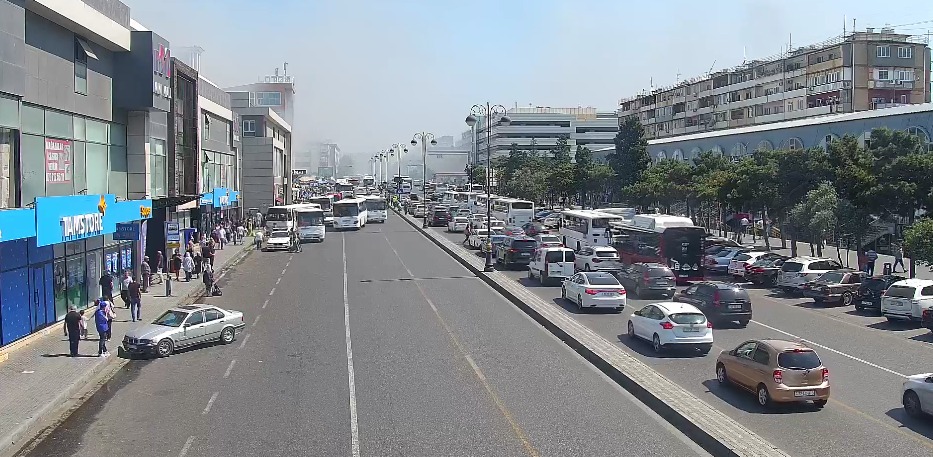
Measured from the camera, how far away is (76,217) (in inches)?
969

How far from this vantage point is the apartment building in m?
87.1

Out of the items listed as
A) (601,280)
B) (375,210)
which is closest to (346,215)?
(375,210)

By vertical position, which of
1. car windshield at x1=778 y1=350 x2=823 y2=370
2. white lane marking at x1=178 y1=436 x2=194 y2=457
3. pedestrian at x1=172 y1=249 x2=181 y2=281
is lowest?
white lane marking at x1=178 y1=436 x2=194 y2=457

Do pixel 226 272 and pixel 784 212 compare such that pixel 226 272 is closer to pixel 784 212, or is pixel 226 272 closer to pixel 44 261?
pixel 44 261

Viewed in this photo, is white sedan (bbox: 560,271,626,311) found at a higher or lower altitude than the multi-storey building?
lower

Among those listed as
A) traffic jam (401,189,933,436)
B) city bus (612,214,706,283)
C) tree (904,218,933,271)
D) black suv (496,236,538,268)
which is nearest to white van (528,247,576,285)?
traffic jam (401,189,933,436)

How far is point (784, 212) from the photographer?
47250 millimetres

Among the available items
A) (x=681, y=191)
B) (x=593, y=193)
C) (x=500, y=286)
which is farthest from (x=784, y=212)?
(x=593, y=193)

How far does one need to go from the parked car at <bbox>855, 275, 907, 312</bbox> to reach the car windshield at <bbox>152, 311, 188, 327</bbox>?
21.9 m

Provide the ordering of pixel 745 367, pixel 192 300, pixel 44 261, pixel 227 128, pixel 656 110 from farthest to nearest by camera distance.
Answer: pixel 656 110 → pixel 227 128 → pixel 192 300 → pixel 44 261 → pixel 745 367

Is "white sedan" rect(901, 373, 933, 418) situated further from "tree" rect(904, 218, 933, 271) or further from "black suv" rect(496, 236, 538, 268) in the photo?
"black suv" rect(496, 236, 538, 268)

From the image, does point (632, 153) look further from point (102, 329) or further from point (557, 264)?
point (102, 329)

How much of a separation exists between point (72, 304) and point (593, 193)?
73.7 metres

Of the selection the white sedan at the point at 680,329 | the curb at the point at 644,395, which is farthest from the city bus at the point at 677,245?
the white sedan at the point at 680,329
